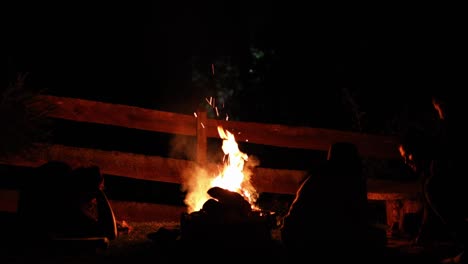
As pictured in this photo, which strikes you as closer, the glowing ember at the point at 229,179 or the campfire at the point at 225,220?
the campfire at the point at 225,220

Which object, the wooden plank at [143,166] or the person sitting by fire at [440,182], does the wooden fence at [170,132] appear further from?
the person sitting by fire at [440,182]

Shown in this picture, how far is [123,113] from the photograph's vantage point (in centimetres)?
744

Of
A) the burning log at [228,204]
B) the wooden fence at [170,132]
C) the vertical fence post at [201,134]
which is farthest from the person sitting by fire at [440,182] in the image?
the vertical fence post at [201,134]

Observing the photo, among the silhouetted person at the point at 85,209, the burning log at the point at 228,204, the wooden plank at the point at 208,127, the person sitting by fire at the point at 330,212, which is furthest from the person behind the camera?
the wooden plank at the point at 208,127

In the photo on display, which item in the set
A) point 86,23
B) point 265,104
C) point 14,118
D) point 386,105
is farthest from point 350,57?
point 14,118

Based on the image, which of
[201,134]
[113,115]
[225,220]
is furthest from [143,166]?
[225,220]

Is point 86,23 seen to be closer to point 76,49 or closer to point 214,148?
point 76,49

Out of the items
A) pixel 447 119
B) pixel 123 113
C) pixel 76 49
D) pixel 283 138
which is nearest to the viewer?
pixel 447 119

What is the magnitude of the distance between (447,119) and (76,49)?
394 inches

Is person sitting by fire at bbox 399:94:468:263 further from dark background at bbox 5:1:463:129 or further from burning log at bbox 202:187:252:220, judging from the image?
dark background at bbox 5:1:463:129

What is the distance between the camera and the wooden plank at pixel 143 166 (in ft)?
22.9

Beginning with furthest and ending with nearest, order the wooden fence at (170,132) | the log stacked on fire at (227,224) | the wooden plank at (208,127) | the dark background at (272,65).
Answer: the dark background at (272,65) → the wooden plank at (208,127) → the wooden fence at (170,132) → the log stacked on fire at (227,224)

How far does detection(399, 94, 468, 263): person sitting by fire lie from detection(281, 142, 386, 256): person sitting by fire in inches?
29.6

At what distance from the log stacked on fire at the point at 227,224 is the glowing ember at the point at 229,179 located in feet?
4.89
